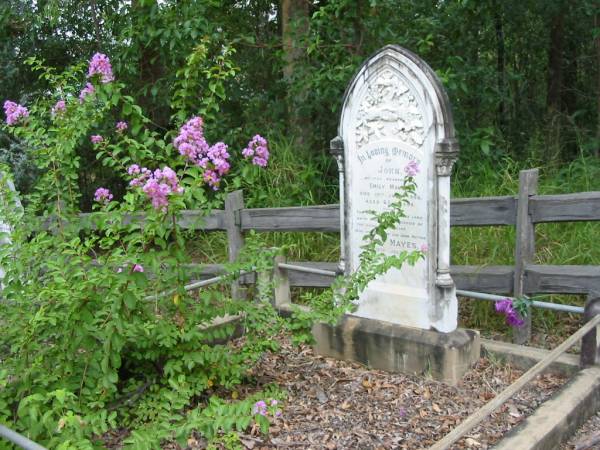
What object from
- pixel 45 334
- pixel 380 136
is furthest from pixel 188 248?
pixel 45 334

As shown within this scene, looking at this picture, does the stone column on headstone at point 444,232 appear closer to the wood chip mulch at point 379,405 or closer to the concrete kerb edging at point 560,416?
the wood chip mulch at point 379,405

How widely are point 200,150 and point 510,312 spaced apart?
2.78 m

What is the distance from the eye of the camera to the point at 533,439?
2.98 m

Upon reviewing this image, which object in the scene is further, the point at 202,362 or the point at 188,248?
the point at 188,248

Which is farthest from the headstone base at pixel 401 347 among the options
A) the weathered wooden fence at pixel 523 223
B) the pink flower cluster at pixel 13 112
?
the pink flower cluster at pixel 13 112

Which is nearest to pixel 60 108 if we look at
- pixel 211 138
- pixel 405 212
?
pixel 405 212

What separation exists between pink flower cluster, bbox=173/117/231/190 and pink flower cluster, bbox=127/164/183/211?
17 cm

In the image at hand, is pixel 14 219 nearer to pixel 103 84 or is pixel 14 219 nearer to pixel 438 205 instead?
pixel 103 84

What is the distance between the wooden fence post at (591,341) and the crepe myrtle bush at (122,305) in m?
1.23

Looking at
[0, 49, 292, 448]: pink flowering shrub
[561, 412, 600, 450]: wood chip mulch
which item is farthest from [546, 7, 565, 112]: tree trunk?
[0, 49, 292, 448]: pink flowering shrub

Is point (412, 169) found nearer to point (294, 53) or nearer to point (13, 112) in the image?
point (13, 112)

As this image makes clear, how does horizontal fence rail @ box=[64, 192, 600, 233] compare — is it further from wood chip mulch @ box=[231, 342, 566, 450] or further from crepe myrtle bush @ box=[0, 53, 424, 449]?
wood chip mulch @ box=[231, 342, 566, 450]

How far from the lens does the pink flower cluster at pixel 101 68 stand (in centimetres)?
322

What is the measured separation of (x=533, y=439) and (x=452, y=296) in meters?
1.23
